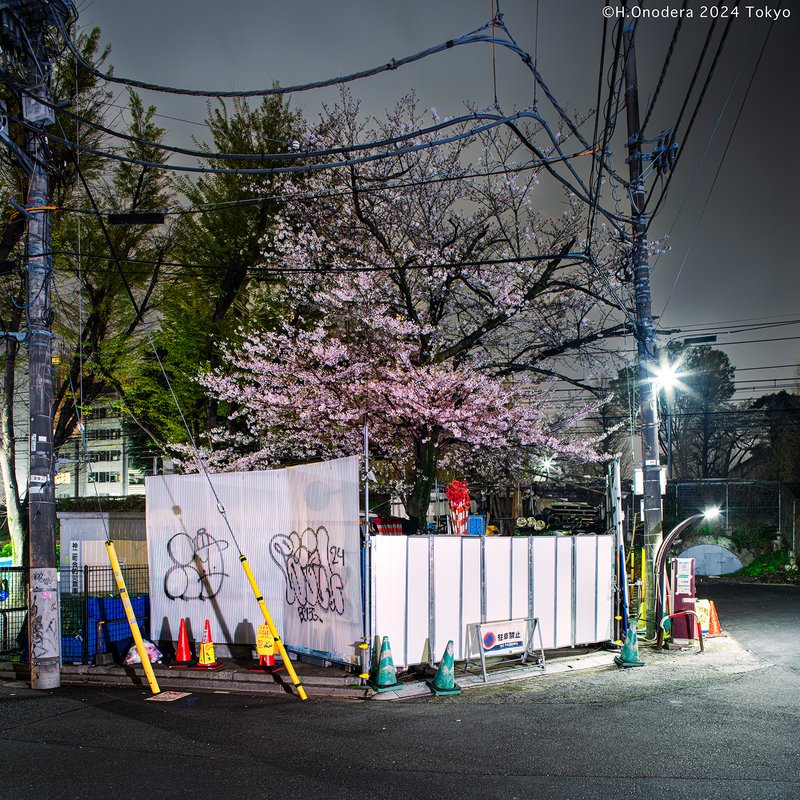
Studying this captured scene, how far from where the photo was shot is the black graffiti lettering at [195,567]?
11.6 metres

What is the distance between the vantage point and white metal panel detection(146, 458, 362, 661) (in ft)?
33.2

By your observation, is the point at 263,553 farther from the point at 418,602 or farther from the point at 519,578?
the point at 519,578

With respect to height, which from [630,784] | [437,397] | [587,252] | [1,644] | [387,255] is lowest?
[1,644]

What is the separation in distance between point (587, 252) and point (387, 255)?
633 centimetres

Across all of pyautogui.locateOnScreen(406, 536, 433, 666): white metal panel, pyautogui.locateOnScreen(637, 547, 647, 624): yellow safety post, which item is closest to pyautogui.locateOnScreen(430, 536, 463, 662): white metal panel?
pyautogui.locateOnScreen(406, 536, 433, 666): white metal panel

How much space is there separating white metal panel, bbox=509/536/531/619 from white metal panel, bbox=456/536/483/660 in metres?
0.75

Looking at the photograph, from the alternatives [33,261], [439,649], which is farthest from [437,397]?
[33,261]

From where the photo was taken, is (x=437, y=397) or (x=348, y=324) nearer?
(x=437, y=397)

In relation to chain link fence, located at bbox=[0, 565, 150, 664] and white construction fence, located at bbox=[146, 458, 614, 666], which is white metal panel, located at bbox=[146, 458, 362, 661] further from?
chain link fence, located at bbox=[0, 565, 150, 664]

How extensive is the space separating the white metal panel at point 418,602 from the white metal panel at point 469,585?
68cm

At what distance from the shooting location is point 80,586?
14156 millimetres

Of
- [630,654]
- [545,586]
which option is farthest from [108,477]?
[630,654]

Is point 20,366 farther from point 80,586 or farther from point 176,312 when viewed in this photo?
point 80,586

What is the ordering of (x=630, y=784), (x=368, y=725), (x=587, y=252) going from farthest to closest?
(x=587, y=252) < (x=368, y=725) < (x=630, y=784)
